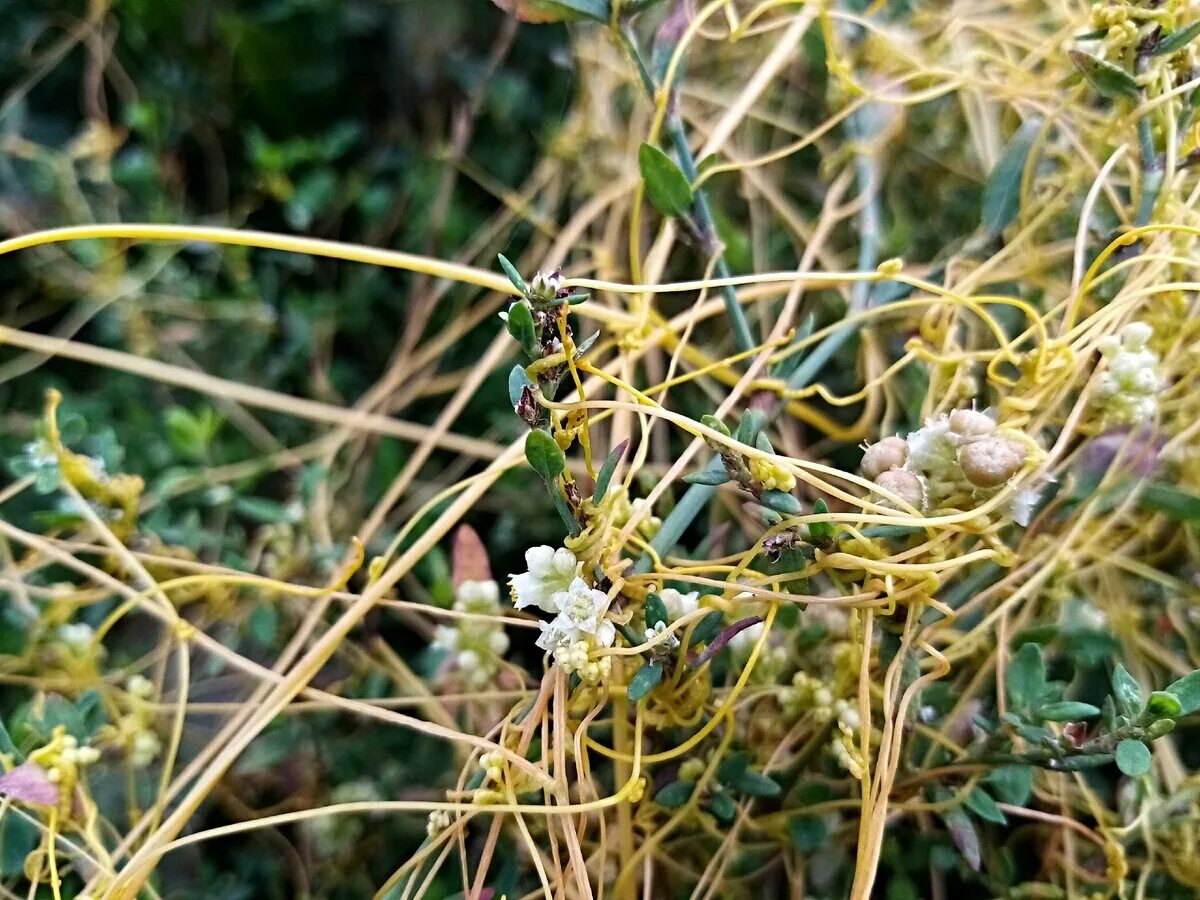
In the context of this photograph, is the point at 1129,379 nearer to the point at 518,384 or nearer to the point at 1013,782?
the point at 1013,782

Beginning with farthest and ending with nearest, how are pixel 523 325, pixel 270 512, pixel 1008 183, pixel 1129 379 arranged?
1. pixel 270 512
2. pixel 1008 183
3. pixel 1129 379
4. pixel 523 325

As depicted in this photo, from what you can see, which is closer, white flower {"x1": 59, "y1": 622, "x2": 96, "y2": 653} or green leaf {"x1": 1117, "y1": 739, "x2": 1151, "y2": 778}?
green leaf {"x1": 1117, "y1": 739, "x2": 1151, "y2": 778}

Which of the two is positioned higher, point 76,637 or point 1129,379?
point 1129,379

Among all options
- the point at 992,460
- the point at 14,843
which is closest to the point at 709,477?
the point at 992,460

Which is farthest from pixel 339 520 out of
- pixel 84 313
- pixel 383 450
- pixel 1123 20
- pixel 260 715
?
pixel 1123 20

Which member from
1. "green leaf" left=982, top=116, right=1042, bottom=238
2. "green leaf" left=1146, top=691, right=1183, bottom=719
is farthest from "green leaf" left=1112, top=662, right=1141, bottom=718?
"green leaf" left=982, top=116, right=1042, bottom=238

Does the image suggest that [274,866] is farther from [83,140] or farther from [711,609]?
[83,140]

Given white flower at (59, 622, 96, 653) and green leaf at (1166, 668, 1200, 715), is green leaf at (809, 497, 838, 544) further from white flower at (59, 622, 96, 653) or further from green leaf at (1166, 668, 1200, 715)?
white flower at (59, 622, 96, 653)
